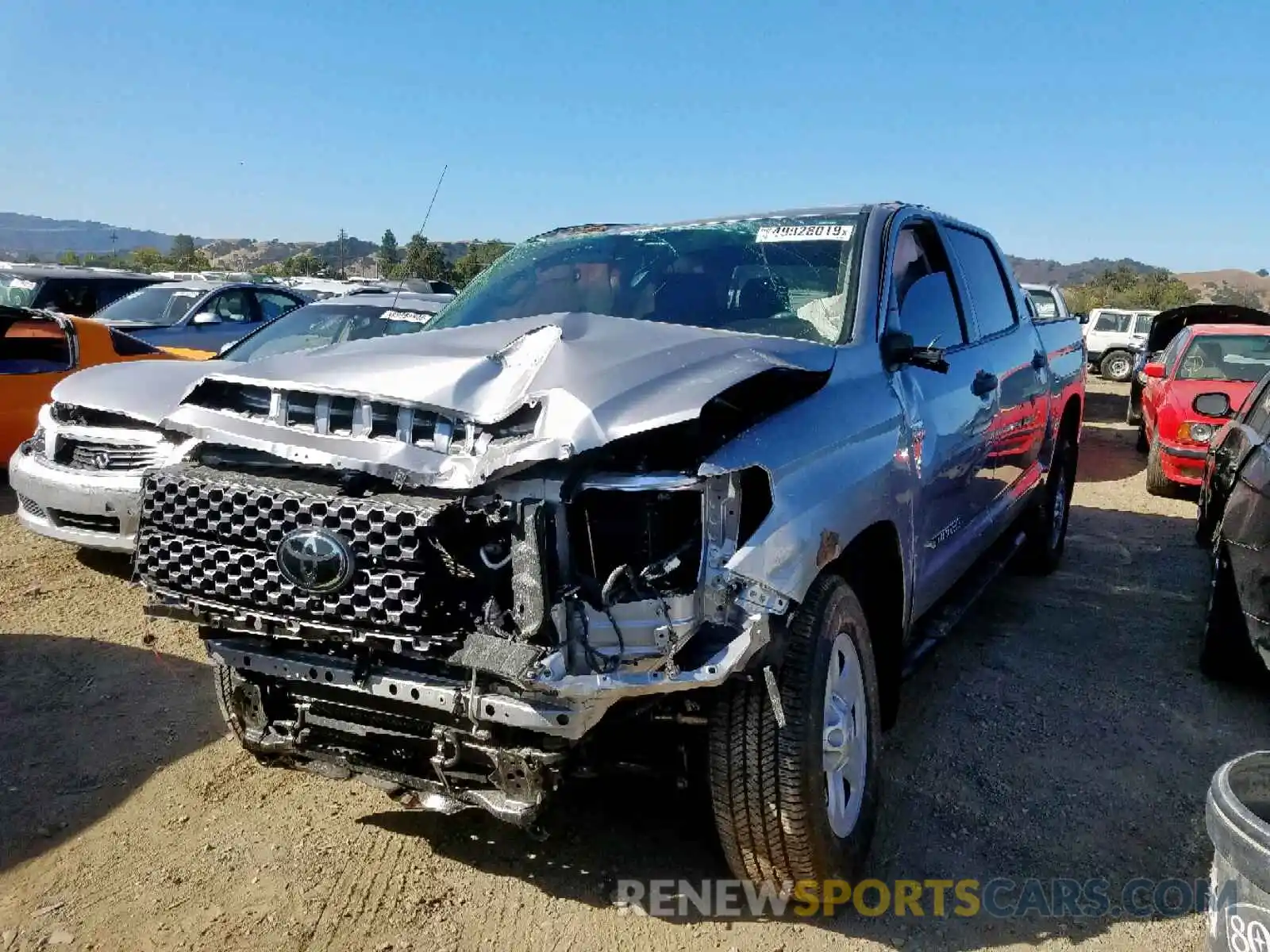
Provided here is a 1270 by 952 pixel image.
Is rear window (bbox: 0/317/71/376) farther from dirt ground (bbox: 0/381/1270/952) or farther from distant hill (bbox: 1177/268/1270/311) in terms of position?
distant hill (bbox: 1177/268/1270/311)

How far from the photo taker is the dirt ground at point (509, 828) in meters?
2.67

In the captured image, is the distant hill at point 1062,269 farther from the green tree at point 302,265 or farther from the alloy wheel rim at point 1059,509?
the alloy wheel rim at point 1059,509

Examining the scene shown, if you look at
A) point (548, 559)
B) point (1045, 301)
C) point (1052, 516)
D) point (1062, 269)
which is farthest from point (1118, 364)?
point (1062, 269)

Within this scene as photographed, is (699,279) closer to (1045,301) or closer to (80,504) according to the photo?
(80,504)

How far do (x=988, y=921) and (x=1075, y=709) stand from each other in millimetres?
1670

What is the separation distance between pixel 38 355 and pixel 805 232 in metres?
6.84

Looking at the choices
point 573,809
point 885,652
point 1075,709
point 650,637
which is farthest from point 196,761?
point 1075,709

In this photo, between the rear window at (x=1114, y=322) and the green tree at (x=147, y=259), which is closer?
the rear window at (x=1114, y=322)

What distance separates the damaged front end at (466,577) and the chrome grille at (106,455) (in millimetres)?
2734

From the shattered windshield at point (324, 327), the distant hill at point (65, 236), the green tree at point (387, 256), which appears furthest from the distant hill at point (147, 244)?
the shattered windshield at point (324, 327)

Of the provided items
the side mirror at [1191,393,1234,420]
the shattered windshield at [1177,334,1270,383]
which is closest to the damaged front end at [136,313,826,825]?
the side mirror at [1191,393,1234,420]

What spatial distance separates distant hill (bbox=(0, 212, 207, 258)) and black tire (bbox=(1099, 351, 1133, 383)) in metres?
77.6

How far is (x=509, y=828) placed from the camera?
3158 mm

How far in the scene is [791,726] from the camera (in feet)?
7.98
